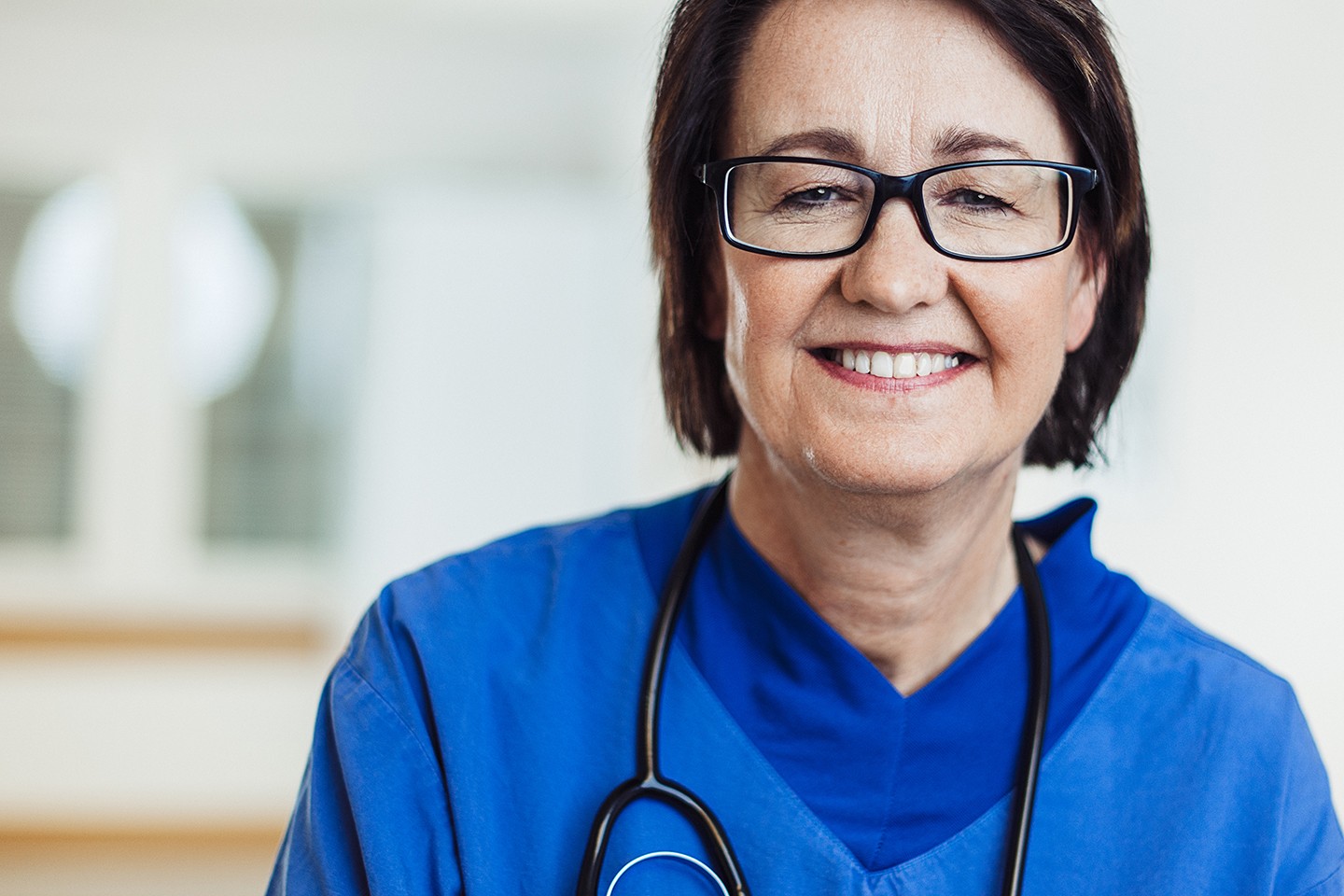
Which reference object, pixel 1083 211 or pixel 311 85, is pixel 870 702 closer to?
pixel 1083 211

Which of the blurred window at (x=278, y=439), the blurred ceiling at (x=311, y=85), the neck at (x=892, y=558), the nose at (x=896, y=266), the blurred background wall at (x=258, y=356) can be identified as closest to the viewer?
the nose at (x=896, y=266)

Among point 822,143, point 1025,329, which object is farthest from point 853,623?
point 822,143

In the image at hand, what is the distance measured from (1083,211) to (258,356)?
4.04 m

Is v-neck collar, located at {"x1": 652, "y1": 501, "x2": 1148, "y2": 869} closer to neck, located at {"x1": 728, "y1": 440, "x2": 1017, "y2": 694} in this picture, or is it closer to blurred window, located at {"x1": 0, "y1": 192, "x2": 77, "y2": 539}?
neck, located at {"x1": 728, "y1": 440, "x2": 1017, "y2": 694}

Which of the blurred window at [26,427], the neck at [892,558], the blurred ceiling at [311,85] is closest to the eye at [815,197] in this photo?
the neck at [892,558]

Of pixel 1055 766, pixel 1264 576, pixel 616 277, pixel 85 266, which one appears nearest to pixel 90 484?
pixel 85 266

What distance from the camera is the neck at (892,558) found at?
101 centimetres

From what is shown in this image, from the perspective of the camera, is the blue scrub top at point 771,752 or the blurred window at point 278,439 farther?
the blurred window at point 278,439

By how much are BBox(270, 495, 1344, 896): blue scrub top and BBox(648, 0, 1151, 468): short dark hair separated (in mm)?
198

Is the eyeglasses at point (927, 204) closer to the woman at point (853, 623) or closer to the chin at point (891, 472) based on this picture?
the woman at point (853, 623)

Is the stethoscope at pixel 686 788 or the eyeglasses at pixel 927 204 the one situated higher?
the eyeglasses at pixel 927 204

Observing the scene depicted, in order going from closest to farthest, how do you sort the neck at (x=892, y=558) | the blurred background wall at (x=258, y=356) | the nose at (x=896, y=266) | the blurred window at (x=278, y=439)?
the nose at (x=896, y=266), the neck at (x=892, y=558), the blurred background wall at (x=258, y=356), the blurred window at (x=278, y=439)

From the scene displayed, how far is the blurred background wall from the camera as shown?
408 centimetres

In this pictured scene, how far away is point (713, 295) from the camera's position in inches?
44.9
